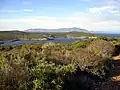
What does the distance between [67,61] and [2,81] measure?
7007 mm

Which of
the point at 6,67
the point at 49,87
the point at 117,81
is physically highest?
the point at 6,67

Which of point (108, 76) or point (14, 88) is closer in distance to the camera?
point (14, 88)

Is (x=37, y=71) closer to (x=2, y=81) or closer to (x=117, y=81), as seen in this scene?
(x=2, y=81)

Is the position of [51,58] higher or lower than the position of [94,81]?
higher

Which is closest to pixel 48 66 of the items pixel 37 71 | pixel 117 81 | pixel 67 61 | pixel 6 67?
pixel 37 71

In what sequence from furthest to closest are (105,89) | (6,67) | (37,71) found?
(105,89) < (37,71) < (6,67)

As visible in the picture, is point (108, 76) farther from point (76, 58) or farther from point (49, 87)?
point (49, 87)

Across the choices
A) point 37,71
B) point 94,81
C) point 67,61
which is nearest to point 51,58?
point 67,61

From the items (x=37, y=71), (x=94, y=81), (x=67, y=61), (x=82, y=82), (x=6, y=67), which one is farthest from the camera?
(x=67, y=61)

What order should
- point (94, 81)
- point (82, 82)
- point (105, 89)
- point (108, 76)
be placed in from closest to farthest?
point (82, 82) → point (105, 89) → point (94, 81) → point (108, 76)

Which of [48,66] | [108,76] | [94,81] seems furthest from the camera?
[108,76]

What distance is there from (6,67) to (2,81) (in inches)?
28.8

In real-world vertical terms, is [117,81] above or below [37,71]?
below

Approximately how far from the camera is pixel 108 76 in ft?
49.8
